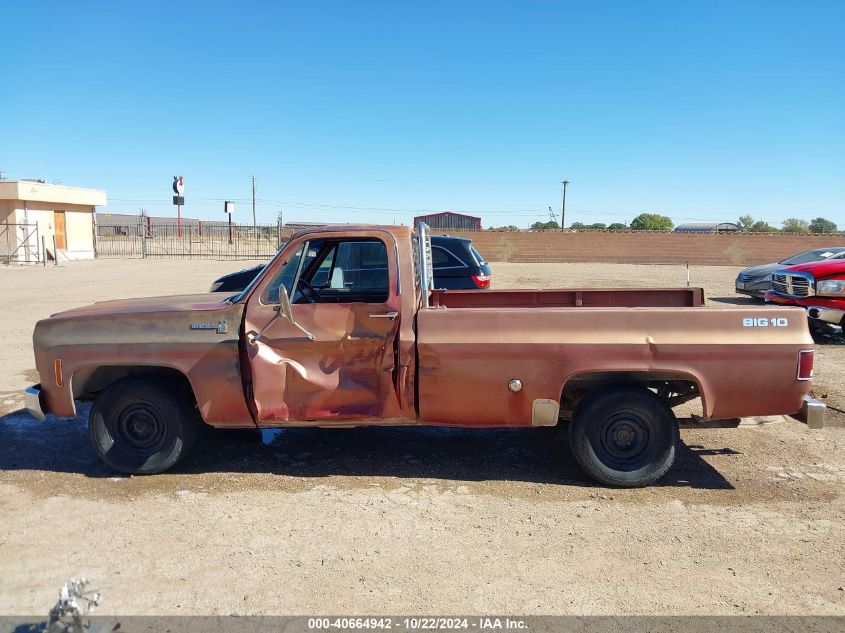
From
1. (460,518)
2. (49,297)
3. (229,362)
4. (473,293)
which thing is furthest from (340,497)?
(49,297)

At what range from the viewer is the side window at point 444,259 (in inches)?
428

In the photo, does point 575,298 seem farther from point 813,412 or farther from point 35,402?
point 35,402

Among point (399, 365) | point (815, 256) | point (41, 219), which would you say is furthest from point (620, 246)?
point (399, 365)

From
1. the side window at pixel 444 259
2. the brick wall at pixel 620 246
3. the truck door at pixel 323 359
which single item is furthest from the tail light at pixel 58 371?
the brick wall at pixel 620 246

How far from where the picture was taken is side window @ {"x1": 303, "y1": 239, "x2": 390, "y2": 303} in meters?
5.06

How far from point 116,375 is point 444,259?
6480mm

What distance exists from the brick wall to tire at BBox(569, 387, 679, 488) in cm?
3224

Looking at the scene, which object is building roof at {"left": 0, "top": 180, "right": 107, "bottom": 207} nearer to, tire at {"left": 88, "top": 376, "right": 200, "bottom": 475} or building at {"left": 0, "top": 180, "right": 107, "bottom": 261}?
building at {"left": 0, "top": 180, "right": 107, "bottom": 261}

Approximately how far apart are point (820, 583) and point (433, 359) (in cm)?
260

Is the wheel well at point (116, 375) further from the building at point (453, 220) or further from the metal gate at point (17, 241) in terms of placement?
the building at point (453, 220)

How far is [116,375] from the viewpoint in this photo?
5.21 m

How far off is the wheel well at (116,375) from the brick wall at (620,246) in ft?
105

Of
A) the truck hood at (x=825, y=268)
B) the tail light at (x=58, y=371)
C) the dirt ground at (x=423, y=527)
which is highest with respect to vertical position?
the truck hood at (x=825, y=268)

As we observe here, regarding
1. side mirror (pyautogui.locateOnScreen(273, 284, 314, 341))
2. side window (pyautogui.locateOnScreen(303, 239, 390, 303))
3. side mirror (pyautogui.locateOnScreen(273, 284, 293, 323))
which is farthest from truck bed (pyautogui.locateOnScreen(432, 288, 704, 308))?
side mirror (pyautogui.locateOnScreen(273, 284, 293, 323))
